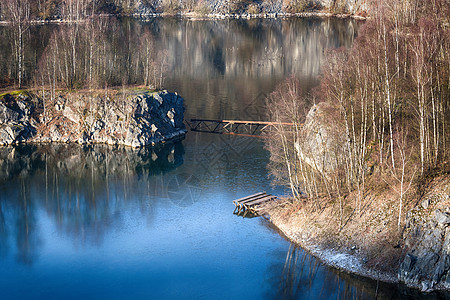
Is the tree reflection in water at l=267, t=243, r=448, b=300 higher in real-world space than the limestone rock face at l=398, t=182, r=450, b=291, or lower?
lower

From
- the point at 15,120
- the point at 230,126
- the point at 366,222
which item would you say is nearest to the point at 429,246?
the point at 366,222

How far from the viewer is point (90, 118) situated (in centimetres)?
8019

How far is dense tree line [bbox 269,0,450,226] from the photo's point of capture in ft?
148

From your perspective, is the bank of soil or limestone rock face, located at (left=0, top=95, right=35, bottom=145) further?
limestone rock face, located at (left=0, top=95, right=35, bottom=145)

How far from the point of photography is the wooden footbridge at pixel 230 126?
83.4 meters

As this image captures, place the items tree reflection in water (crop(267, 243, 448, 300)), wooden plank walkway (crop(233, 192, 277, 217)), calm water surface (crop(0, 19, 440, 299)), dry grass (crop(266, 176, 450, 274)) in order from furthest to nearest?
wooden plank walkway (crop(233, 192, 277, 217))
dry grass (crop(266, 176, 450, 274))
calm water surface (crop(0, 19, 440, 299))
tree reflection in water (crop(267, 243, 448, 300))

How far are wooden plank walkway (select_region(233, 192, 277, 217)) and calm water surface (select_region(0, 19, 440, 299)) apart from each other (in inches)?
52.6

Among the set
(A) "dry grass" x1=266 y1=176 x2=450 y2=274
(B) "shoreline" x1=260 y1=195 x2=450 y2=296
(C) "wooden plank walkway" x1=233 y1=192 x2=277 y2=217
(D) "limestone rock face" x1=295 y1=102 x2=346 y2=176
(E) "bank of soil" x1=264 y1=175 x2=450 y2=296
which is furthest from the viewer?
(C) "wooden plank walkway" x1=233 y1=192 x2=277 y2=217

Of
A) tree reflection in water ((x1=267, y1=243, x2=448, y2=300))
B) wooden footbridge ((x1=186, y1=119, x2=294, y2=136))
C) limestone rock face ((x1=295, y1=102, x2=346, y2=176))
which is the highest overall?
limestone rock face ((x1=295, y1=102, x2=346, y2=176))

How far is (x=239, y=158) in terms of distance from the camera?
231 feet

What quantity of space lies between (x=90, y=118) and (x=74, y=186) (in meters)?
19.0

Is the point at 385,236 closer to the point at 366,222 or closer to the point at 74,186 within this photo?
the point at 366,222

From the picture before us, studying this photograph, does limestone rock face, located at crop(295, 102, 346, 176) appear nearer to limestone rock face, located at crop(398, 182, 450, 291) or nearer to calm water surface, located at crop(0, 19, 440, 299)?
calm water surface, located at crop(0, 19, 440, 299)

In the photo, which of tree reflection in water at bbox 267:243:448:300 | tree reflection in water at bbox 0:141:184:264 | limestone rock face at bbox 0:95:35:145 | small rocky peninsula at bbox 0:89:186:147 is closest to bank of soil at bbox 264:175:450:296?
tree reflection in water at bbox 267:243:448:300
